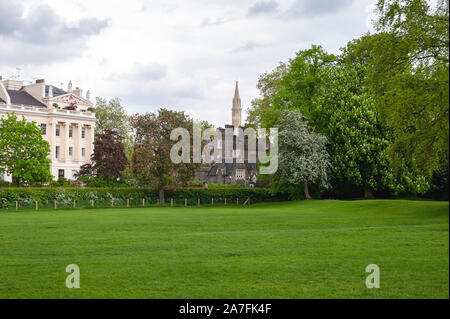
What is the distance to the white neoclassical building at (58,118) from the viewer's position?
9444cm

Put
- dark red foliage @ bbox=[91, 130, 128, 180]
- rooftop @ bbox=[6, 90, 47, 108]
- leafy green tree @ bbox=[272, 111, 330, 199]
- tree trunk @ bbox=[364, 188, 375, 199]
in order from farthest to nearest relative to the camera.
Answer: rooftop @ bbox=[6, 90, 47, 108], dark red foliage @ bbox=[91, 130, 128, 180], tree trunk @ bbox=[364, 188, 375, 199], leafy green tree @ bbox=[272, 111, 330, 199]

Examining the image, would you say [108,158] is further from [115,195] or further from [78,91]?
[78,91]

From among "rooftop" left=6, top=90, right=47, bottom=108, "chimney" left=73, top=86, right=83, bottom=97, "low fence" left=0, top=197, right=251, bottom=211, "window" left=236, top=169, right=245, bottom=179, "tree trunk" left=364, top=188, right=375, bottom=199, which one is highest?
"chimney" left=73, top=86, right=83, bottom=97

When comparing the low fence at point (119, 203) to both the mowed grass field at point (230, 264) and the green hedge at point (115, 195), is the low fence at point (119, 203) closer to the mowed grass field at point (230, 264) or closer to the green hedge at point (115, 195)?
the green hedge at point (115, 195)

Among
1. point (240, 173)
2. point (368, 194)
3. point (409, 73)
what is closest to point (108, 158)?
point (368, 194)

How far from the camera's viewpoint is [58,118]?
9606 cm

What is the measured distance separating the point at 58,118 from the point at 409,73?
78640mm

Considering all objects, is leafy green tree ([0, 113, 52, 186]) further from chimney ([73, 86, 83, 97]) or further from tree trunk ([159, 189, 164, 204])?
chimney ([73, 86, 83, 97])

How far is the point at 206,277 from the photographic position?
10.9 meters

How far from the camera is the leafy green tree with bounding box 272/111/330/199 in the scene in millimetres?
54688

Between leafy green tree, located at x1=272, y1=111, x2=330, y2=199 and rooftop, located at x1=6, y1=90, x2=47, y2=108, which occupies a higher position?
rooftop, located at x1=6, y1=90, x2=47, y2=108

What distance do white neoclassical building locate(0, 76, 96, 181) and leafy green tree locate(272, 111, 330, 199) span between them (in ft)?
173

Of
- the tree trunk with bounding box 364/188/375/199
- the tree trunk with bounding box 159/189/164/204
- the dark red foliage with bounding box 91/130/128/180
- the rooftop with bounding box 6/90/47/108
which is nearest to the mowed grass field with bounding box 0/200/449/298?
the tree trunk with bounding box 364/188/375/199

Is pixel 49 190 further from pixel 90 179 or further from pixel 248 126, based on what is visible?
pixel 248 126
